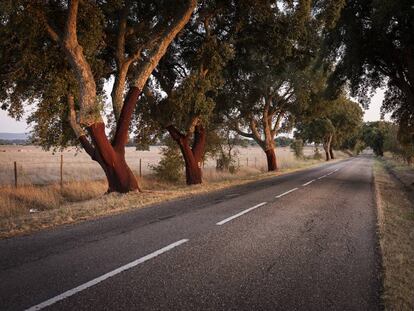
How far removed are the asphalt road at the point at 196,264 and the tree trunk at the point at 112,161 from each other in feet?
16.9

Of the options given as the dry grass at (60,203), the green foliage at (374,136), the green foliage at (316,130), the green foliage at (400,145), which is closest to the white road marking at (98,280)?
the dry grass at (60,203)

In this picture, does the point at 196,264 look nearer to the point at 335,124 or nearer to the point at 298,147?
the point at 298,147

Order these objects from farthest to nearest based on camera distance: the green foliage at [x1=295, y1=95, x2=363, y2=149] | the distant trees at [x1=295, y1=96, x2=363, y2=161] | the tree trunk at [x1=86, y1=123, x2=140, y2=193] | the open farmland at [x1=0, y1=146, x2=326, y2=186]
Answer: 1. the distant trees at [x1=295, y1=96, x2=363, y2=161]
2. the green foliage at [x1=295, y1=95, x2=363, y2=149]
3. the open farmland at [x1=0, y1=146, x2=326, y2=186]
4. the tree trunk at [x1=86, y1=123, x2=140, y2=193]

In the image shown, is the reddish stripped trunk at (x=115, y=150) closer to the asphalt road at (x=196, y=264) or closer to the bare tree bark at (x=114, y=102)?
the bare tree bark at (x=114, y=102)

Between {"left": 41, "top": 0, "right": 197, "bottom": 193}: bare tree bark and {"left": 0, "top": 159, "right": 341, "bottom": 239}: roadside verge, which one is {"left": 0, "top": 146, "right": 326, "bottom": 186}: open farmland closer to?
{"left": 41, "top": 0, "right": 197, "bottom": 193}: bare tree bark

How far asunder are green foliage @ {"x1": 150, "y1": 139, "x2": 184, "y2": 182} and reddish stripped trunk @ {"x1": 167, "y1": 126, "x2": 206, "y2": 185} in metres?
1.90

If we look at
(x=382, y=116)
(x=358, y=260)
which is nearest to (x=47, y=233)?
(x=358, y=260)

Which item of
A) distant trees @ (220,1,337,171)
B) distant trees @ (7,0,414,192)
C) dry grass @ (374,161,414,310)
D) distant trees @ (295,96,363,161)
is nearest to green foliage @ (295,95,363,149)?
distant trees @ (295,96,363,161)

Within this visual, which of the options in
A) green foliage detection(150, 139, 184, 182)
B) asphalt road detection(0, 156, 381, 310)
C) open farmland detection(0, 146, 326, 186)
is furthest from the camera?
open farmland detection(0, 146, 326, 186)

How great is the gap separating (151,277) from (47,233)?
12.4 feet

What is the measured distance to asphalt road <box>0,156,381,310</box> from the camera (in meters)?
4.33

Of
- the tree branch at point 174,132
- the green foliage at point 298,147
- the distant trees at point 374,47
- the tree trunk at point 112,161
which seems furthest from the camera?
the green foliage at point 298,147

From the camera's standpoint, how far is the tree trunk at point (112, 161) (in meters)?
14.0

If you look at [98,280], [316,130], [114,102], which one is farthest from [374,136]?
[98,280]
